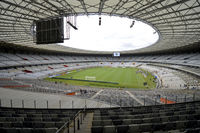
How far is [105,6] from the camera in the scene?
1266 centimetres

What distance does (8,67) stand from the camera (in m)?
31.0

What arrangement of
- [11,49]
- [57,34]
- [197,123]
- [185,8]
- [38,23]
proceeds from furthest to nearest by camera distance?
[11,49] → [38,23] → [57,34] → [185,8] → [197,123]

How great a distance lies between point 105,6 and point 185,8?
9.54 metres

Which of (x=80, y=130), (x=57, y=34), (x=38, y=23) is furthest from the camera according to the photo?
(x=38, y=23)

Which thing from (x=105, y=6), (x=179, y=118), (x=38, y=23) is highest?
(x=105, y=6)

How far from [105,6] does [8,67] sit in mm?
36825

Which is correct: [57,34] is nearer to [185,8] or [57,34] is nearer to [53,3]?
[53,3]

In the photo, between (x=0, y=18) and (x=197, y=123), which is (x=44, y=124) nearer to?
(x=197, y=123)

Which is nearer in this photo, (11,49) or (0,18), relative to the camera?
(0,18)

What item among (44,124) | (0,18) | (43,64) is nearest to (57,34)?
(0,18)

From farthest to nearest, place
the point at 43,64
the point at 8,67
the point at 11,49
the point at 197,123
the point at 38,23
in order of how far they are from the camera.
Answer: the point at 43,64 → the point at 11,49 → the point at 8,67 → the point at 38,23 → the point at 197,123

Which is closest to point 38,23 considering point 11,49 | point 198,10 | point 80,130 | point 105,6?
point 105,6

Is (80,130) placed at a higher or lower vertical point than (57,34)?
lower

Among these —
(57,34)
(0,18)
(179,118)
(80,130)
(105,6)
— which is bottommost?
(80,130)
